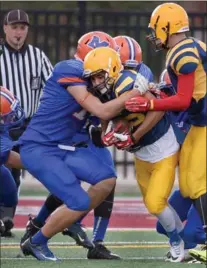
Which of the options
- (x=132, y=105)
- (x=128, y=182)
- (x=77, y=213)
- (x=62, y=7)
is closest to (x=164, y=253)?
(x=77, y=213)

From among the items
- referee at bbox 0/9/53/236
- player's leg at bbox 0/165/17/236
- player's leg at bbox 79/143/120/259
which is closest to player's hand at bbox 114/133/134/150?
player's leg at bbox 79/143/120/259

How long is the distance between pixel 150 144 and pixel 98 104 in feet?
1.52

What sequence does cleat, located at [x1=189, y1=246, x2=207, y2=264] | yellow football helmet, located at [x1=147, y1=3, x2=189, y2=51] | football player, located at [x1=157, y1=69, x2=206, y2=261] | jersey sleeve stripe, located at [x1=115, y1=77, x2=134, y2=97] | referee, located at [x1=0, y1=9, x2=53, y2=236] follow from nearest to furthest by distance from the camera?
cleat, located at [x1=189, y1=246, x2=207, y2=264], yellow football helmet, located at [x1=147, y1=3, x2=189, y2=51], jersey sleeve stripe, located at [x1=115, y1=77, x2=134, y2=97], football player, located at [x1=157, y1=69, x2=206, y2=261], referee, located at [x1=0, y1=9, x2=53, y2=236]

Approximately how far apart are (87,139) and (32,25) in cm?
566

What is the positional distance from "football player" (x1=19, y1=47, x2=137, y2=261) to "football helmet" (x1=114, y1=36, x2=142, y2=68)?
0.27 meters

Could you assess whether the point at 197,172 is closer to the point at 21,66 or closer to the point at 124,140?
the point at 124,140

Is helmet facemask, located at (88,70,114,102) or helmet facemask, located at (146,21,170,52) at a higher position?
helmet facemask, located at (146,21,170,52)

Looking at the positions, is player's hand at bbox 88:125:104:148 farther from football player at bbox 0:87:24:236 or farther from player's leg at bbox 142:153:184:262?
football player at bbox 0:87:24:236

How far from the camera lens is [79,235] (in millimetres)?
8125

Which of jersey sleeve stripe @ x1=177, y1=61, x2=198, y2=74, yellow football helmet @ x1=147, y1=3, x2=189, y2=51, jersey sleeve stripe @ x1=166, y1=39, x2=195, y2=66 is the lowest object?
jersey sleeve stripe @ x1=177, y1=61, x2=198, y2=74

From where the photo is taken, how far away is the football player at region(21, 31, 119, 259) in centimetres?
762

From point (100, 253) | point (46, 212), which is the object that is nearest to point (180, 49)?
point (100, 253)

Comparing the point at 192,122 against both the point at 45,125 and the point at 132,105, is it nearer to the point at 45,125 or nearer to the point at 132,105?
the point at 132,105

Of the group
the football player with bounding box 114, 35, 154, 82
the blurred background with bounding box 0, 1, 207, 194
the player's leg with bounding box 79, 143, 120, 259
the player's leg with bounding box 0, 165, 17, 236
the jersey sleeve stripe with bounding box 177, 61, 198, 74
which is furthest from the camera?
the blurred background with bounding box 0, 1, 207, 194
